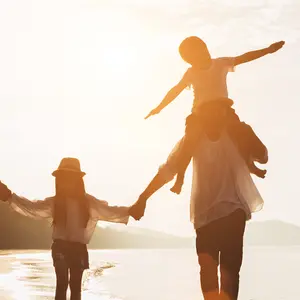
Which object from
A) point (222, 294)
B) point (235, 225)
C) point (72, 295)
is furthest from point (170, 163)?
point (72, 295)

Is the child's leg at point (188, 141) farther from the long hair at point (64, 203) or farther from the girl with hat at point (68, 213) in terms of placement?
the long hair at point (64, 203)

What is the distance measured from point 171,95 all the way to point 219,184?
101 centimetres

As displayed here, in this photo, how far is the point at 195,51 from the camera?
192 inches

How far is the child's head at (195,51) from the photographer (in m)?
4.87

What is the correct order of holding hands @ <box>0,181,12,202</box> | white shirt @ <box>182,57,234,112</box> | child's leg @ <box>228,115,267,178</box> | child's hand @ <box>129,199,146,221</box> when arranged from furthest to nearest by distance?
holding hands @ <box>0,181,12,202</box>, child's hand @ <box>129,199,146,221</box>, white shirt @ <box>182,57,234,112</box>, child's leg @ <box>228,115,267,178</box>

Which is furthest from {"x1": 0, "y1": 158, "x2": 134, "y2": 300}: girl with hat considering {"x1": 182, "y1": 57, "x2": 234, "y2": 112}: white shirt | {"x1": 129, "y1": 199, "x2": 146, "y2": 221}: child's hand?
{"x1": 182, "y1": 57, "x2": 234, "y2": 112}: white shirt

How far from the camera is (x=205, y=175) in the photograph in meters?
4.58

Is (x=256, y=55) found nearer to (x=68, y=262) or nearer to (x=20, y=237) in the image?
(x=68, y=262)

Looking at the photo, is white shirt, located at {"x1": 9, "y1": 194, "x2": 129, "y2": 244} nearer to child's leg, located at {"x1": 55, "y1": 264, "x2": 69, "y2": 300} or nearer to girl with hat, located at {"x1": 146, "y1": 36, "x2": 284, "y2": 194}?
child's leg, located at {"x1": 55, "y1": 264, "x2": 69, "y2": 300}

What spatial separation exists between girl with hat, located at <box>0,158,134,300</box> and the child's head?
2.61 meters

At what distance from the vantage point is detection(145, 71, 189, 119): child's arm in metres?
5.04

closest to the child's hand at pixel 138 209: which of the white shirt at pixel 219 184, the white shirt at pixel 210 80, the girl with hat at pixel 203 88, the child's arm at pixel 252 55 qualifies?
the girl with hat at pixel 203 88

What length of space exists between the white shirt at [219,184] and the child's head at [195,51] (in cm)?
63

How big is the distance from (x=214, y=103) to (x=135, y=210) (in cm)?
148
